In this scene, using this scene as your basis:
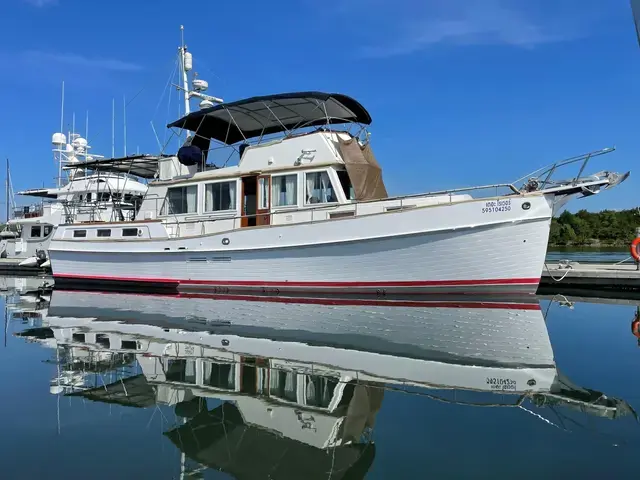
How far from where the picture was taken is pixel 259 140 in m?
13.8

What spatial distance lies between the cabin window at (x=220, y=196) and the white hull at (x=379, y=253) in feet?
3.48

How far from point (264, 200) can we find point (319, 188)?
155cm

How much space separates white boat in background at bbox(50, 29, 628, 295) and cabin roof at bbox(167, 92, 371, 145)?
0.05 meters

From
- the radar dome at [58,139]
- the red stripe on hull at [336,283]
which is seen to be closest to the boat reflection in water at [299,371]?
the red stripe on hull at [336,283]

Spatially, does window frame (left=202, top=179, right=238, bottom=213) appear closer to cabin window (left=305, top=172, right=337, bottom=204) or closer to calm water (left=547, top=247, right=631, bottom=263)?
cabin window (left=305, top=172, right=337, bottom=204)

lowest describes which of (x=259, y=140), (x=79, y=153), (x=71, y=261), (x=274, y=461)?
(x=274, y=461)

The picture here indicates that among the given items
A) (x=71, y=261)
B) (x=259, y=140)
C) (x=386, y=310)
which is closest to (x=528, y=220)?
(x=386, y=310)

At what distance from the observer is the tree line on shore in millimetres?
49375

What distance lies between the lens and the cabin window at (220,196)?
537 inches

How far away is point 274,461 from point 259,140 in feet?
36.5

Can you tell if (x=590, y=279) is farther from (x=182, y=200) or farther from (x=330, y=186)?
(x=182, y=200)

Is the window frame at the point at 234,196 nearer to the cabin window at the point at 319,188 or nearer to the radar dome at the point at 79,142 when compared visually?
the cabin window at the point at 319,188

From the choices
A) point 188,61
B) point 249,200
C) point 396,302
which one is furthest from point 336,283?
point 188,61

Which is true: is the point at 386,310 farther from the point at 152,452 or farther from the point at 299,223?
the point at 152,452
